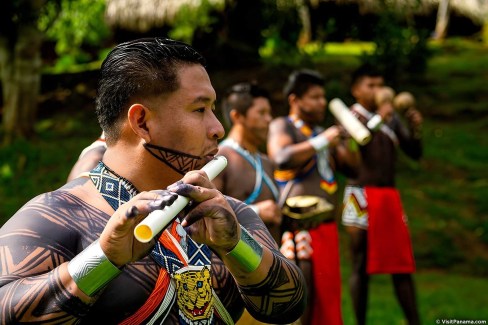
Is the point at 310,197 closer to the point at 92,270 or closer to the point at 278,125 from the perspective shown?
the point at 278,125

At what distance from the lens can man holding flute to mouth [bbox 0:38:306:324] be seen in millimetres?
2295

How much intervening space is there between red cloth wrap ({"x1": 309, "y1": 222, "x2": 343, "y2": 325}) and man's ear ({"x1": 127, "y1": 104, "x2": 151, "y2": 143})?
4515 millimetres

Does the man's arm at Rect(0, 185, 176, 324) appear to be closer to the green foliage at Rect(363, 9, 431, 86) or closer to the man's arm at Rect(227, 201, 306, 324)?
the man's arm at Rect(227, 201, 306, 324)

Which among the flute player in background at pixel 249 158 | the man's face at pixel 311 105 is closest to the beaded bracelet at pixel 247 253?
the flute player in background at pixel 249 158

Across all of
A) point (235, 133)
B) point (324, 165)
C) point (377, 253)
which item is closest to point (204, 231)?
point (235, 133)

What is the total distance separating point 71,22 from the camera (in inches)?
538

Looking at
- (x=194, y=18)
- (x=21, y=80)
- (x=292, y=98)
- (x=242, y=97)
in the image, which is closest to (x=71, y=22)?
(x=21, y=80)

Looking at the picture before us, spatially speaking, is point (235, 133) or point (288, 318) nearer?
point (288, 318)

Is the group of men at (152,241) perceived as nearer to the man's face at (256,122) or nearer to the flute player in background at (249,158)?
the flute player in background at (249,158)

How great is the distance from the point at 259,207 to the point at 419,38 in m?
11.0

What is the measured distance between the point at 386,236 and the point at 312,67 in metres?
7.03

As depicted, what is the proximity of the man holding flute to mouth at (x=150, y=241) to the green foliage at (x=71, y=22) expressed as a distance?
9.37 meters

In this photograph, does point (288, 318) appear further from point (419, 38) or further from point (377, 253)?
point (419, 38)

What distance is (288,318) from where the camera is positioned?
270 cm
